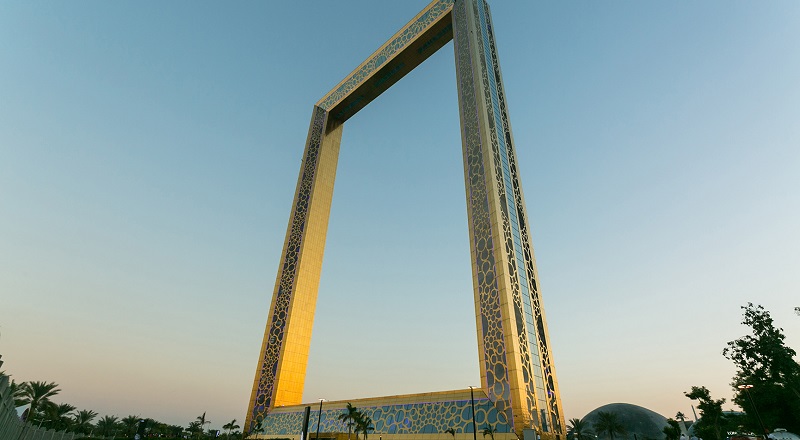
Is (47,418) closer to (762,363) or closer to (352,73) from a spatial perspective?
(352,73)

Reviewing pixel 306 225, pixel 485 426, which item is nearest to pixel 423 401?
pixel 485 426

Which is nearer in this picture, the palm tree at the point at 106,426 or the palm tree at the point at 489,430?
the palm tree at the point at 489,430

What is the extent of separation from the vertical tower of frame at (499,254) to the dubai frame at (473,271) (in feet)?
0.27

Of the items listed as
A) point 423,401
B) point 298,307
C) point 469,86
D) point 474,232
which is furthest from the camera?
point 298,307

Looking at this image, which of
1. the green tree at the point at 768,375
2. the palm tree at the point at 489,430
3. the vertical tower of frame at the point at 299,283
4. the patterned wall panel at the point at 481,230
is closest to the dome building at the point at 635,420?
the green tree at the point at 768,375

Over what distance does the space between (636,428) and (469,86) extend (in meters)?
74.1

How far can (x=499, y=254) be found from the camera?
25562 millimetres

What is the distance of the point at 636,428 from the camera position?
76.1 m

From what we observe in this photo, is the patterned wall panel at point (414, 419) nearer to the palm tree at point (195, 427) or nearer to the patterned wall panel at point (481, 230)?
the patterned wall panel at point (481, 230)

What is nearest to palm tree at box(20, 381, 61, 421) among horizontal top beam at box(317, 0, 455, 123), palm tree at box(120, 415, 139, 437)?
palm tree at box(120, 415, 139, 437)

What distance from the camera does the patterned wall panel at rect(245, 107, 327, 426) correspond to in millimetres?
34250

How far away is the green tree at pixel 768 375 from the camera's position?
38.1 meters

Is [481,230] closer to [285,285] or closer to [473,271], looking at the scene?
[473,271]

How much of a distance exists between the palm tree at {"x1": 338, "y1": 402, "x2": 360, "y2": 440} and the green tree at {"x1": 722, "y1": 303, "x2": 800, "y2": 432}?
1337 inches
